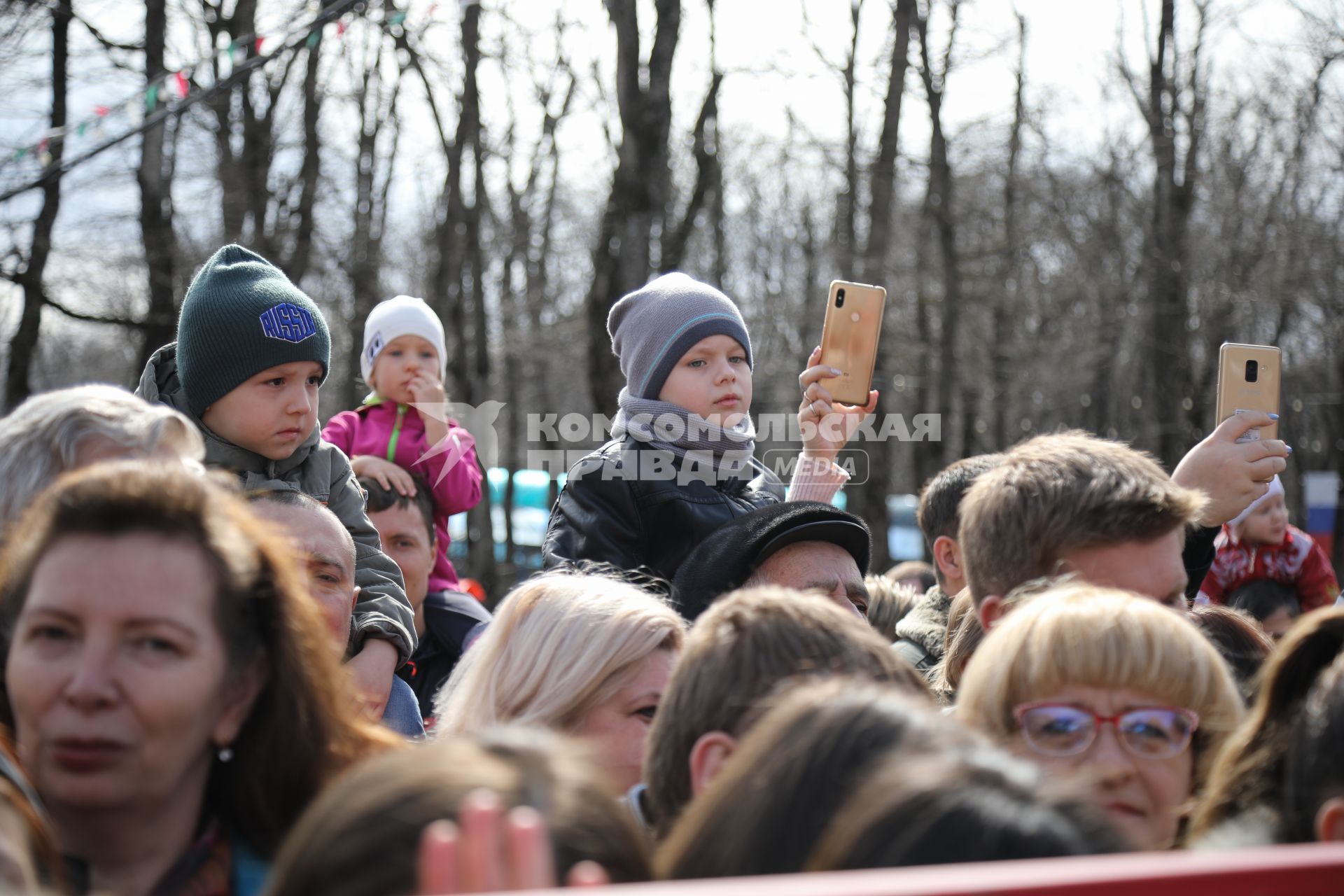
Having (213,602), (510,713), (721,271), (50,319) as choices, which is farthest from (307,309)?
(721,271)

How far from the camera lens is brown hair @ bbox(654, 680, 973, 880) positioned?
1312 millimetres

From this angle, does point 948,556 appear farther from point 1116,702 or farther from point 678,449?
point 1116,702

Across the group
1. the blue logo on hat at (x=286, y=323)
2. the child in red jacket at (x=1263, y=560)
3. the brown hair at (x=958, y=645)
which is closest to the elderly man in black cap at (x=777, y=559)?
the brown hair at (x=958, y=645)

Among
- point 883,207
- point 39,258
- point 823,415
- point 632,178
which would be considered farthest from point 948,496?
point 39,258

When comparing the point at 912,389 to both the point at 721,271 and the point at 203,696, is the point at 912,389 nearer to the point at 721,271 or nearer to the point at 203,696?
the point at 721,271

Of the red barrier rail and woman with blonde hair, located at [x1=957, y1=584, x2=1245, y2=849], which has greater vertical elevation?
the red barrier rail

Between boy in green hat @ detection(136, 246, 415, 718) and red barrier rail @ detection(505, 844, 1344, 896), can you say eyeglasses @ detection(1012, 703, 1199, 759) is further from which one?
boy in green hat @ detection(136, 246, 415, 718)

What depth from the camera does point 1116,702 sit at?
1976 mm

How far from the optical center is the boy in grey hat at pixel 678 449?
355 cm

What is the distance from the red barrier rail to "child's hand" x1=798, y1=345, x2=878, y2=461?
106 inches

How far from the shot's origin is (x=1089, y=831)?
130 cm

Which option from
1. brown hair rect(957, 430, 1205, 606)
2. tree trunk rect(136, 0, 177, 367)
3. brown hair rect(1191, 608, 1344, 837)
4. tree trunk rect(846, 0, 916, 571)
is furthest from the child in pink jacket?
tree trunk rect(846, 0, 916, 571)

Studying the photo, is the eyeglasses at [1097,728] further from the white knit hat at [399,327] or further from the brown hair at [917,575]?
the brown hair at [917,575]

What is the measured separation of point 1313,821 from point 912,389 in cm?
2434
